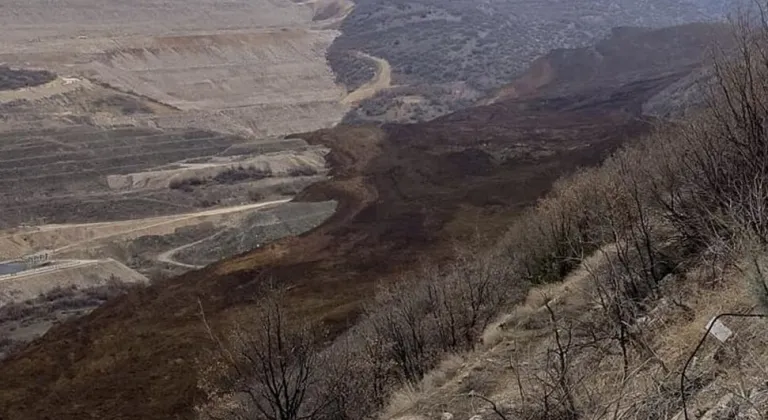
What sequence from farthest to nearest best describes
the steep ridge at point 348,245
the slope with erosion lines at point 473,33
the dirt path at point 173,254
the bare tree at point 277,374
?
the slope with erosion lines at point 473,33 → the dirt path at point 173,254 → the steep ridge at point 348,245 → the bare tree at point 277,374

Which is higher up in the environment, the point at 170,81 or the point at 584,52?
the point at 584,52

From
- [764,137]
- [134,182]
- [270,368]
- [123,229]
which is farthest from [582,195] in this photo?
[134,182]

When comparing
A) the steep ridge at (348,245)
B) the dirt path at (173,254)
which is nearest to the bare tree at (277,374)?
the steep ridge at (348,245)

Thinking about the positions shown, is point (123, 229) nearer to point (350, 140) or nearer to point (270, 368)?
point (350, 140)

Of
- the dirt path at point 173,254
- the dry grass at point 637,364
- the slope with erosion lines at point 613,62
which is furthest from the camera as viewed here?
the slope with erosion lines at point 613,62

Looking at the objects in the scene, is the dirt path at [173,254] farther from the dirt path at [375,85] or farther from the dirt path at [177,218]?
the dirt path at [375,85]

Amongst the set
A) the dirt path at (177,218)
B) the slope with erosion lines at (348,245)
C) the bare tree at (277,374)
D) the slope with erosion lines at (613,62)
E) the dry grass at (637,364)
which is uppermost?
the dry grass at (637,364)

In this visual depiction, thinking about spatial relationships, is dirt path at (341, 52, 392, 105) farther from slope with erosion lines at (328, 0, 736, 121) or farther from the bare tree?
the bare tree
